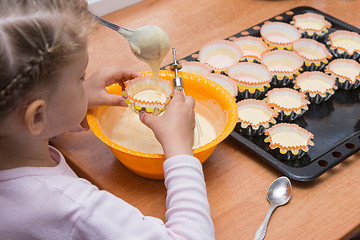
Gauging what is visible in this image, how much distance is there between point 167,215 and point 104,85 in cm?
34

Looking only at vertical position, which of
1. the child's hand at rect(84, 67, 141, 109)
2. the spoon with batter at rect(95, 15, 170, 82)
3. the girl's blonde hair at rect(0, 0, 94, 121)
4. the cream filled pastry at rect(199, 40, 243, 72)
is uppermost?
the girl's blonde hair at rect(0, 0, 94, 121)

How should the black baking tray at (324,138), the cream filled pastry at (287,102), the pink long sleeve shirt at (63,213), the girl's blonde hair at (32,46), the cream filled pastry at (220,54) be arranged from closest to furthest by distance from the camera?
1. the girl's blonde hair at (32,46)
2. the pink long sleeve shirt at (63,213)
3. the black baking tray at (324,138)
4. the cream filled pastry at (287,102)
5. the cream filled pastry at (220,54)

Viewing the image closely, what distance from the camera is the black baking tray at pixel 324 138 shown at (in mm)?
868

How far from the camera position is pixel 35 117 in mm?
598

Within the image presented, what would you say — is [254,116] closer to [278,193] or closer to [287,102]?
[287,102]

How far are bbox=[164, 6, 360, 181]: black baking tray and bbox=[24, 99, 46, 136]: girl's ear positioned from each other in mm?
468

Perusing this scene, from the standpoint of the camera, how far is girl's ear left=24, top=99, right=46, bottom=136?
569mm

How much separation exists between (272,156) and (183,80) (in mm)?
261

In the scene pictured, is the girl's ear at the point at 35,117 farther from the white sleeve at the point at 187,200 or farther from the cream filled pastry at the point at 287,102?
the cream filled pastry at the point at 287,102

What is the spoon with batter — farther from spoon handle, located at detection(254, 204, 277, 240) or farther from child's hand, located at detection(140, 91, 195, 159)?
spoon handle, located at detection(254, 204, 277, 240)

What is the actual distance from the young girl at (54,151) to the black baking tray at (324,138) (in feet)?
0.75

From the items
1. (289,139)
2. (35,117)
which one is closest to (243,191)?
(289,139)

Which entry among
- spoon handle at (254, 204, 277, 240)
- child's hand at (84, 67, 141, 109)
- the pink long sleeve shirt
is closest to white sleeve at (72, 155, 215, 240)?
the pink long sleeve shirt

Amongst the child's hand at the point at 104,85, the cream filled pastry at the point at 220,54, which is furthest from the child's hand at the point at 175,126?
the cream filled pastry at the point at 220,54
